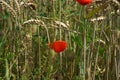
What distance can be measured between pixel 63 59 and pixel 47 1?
1.48ft

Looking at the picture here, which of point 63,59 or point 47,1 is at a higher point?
point 47,1

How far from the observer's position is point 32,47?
161cm

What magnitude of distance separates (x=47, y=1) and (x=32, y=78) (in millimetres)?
533

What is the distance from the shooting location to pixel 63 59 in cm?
153

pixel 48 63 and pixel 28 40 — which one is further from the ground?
pixel 28 40

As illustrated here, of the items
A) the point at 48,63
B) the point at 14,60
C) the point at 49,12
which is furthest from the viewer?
the point at 49,12

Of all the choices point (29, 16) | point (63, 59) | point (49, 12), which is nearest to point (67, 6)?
point (49, 12)

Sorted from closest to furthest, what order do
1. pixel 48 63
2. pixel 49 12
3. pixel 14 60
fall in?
pixel 14 60, pixel 48 63, pixel 49 12

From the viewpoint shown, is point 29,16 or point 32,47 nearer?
point 32,47

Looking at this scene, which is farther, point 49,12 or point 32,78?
point 49,12

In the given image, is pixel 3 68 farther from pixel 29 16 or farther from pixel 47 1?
pixel 47 1

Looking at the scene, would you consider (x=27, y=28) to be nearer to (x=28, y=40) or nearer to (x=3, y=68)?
(x=28, y=40)

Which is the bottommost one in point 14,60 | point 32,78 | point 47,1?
point 32,78

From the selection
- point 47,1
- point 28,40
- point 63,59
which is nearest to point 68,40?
Answer: point 63,59
